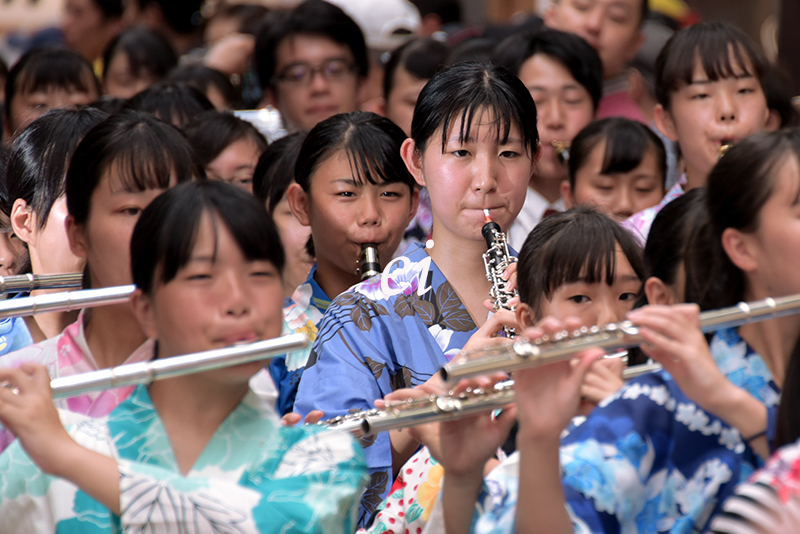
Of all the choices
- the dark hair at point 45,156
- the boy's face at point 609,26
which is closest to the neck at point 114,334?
the dark hair at point 45,156

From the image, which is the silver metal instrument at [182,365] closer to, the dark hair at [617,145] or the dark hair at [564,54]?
the dark hair at [617,145]

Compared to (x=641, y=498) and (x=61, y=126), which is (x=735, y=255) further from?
(x=61, y=126)

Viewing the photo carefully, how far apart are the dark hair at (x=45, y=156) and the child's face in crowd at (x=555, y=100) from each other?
5.48ft

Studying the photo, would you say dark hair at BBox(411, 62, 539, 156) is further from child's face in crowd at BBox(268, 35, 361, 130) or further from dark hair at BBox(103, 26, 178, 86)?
dark hair at BBox(103, 26, 178, 86)

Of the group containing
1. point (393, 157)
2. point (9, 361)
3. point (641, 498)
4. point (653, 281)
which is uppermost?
point (393, 157)

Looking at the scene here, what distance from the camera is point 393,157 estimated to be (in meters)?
2.99

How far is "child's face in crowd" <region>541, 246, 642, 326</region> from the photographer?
7.50ft

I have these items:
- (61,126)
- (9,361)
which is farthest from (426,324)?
(61,126)

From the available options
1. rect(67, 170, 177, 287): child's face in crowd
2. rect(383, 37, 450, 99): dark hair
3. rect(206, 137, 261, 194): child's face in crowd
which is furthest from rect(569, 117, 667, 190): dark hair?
rect(67, 170, 177, 287): child's face in crowd

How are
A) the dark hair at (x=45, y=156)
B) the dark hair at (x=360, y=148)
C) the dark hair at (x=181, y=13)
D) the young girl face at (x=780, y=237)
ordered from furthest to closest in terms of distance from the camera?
1. the dark hair at (x=181, y=13)
2. the dark hair at (x=360, y=148)
3. the dark hair at (x=45, y=156)
4. the young girl face at (x=780, y=237)

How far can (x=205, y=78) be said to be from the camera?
4.79 meters

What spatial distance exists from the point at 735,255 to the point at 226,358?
0.96 meters

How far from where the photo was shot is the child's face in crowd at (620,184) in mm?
3617

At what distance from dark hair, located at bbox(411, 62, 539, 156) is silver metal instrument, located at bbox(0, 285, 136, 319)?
929 millimetres
